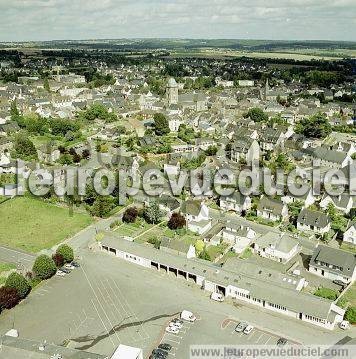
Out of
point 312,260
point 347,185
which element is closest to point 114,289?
point 312,260

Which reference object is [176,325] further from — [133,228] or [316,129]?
[316,129]

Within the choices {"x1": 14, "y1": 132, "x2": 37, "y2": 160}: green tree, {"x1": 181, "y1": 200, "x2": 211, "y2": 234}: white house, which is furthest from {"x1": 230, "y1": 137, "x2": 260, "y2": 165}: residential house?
{"x1": 14, "y1": 132, "x2": 37, "y2": 160}: green tree

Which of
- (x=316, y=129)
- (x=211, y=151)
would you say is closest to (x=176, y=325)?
(x=211, y=151)

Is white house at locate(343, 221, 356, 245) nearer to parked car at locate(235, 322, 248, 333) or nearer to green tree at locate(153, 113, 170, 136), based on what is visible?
parked car at locate(235, 322, 248, 333)

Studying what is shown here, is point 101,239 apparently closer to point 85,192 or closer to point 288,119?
point 85,192

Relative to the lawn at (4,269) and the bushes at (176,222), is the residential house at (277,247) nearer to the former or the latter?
the bushes at (176,222)

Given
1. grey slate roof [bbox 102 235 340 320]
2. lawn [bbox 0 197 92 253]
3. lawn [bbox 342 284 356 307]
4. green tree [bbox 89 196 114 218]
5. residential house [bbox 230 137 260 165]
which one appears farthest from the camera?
residential house [bbox 230 137 260 165]
